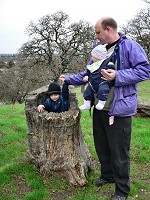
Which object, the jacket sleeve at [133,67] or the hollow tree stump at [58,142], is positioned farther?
the hollow tree stump at [58,142]

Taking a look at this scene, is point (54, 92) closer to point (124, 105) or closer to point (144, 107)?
point (124, 105)

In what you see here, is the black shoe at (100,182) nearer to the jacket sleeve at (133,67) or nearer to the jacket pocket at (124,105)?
the jacket pocket at (124,105)

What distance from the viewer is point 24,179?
475 cm

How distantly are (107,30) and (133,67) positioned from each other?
0.59 meters

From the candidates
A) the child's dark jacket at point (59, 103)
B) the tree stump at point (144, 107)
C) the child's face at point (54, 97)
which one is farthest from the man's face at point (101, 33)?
the tree stump at point (144, 107)

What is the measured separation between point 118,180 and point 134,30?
2956 cm

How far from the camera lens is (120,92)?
361 centimetres

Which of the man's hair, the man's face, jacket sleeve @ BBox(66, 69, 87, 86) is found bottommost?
jacket sleeve @ BBox(66, 69, 87, 86)

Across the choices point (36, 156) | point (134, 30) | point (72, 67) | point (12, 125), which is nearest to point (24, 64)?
point (72, 67)

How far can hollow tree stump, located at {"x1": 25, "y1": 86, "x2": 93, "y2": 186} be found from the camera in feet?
14.1

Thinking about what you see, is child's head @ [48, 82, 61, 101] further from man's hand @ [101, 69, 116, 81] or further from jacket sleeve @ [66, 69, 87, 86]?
man's hand @ [101, 69, 116, 81]

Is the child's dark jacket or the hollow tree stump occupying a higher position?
the child's dark jacket

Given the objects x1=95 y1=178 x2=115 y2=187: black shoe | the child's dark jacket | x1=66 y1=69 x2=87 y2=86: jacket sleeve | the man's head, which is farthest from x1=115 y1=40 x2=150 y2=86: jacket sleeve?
x1=95 y1=178 x2=115 y2=187: black shoe

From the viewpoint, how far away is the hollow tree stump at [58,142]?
4.30 m
